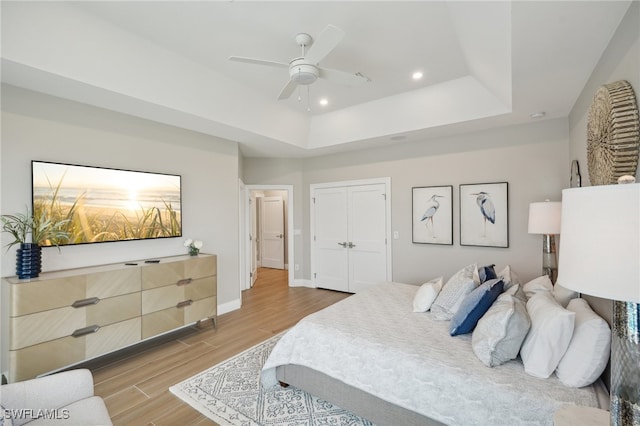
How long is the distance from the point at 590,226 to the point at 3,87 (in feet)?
13.2

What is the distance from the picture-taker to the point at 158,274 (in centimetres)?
319

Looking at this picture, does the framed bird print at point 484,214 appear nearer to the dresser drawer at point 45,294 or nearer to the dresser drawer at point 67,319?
the dresser drawer at point 67,319

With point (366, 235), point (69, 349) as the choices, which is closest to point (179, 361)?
point (69, 349)

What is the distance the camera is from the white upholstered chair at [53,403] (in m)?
1.40

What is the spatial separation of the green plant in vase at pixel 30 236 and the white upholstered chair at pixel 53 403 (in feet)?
4.54

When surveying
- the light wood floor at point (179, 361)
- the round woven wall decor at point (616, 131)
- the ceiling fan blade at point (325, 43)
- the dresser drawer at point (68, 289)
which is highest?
the ceiling fan blade at point (325, 43)

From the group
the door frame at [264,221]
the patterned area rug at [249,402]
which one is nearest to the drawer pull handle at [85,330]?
the patterned area rug at [249,402]

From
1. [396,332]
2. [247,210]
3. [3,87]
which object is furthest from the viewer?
[247,210]

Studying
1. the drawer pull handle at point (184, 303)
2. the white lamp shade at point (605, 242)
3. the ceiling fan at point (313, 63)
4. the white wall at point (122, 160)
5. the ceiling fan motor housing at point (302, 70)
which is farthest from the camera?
the drawer pull handle at point (184, 303)

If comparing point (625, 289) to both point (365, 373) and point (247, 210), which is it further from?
point (247, 210)

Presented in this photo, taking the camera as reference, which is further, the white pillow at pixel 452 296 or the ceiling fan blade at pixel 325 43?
the white pillow at pixel 452 296

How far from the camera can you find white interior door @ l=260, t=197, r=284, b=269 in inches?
313

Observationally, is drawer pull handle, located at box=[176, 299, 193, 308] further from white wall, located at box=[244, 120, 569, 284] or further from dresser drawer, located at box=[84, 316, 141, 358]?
white wall, located at box=[244, 120, 569, 284]

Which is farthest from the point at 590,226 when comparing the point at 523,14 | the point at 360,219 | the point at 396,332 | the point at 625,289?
the point at 360,219
